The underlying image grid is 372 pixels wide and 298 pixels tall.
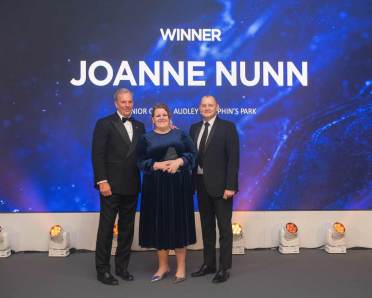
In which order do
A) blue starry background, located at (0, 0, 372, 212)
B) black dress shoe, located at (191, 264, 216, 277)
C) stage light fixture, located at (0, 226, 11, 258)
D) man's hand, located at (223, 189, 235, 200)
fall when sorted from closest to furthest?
man's hand, located at (223, 189, 235, 200) → black dress shoe, located at (191, 264, 216, 277) → stage light fixture, located at (0, 226, 11, 258) → blue starry background, located at (0, 0, 372, 212)

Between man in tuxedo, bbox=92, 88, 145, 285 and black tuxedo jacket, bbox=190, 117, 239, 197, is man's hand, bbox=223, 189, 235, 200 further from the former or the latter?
man in tuxedo, bbox=92, 88, 145, 285

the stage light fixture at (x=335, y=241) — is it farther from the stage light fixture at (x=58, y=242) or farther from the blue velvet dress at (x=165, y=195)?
the stage light fixture at (x=58, y=242)

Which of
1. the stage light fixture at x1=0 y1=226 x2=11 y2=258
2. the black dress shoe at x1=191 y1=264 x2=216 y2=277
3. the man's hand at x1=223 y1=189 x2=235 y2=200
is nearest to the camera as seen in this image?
the man's hand at x1=223 y1=189 x2=235 y2=200

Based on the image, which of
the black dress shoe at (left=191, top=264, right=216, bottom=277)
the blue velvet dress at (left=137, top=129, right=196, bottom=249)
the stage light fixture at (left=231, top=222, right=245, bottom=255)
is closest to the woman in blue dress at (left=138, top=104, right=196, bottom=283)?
the blue velvet dress at (left=137, top=129, right=196, bottom=249)

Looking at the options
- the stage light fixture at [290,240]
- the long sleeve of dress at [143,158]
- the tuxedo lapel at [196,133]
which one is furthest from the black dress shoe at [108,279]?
the stage light fixture at [290,240]

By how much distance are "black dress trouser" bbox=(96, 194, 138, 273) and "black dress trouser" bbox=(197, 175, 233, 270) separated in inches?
22.6

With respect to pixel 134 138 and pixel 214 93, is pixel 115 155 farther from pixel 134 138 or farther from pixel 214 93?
pixel 214 93

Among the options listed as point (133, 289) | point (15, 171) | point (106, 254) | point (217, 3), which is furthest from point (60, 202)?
point (217, 3)

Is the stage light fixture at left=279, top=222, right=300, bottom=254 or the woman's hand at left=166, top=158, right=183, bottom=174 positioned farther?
the stage light fixture at left=279, top=222, right=300, bottom=254

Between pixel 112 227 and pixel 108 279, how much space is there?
0.41 m

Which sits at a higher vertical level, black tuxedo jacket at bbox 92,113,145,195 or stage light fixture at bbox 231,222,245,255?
black tuxedo jacket at bbox 92,113,145,195

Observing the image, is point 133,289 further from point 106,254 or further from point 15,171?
point 15,171

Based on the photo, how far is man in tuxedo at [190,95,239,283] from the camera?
11.3 feet

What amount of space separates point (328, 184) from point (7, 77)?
3444 millimetres
